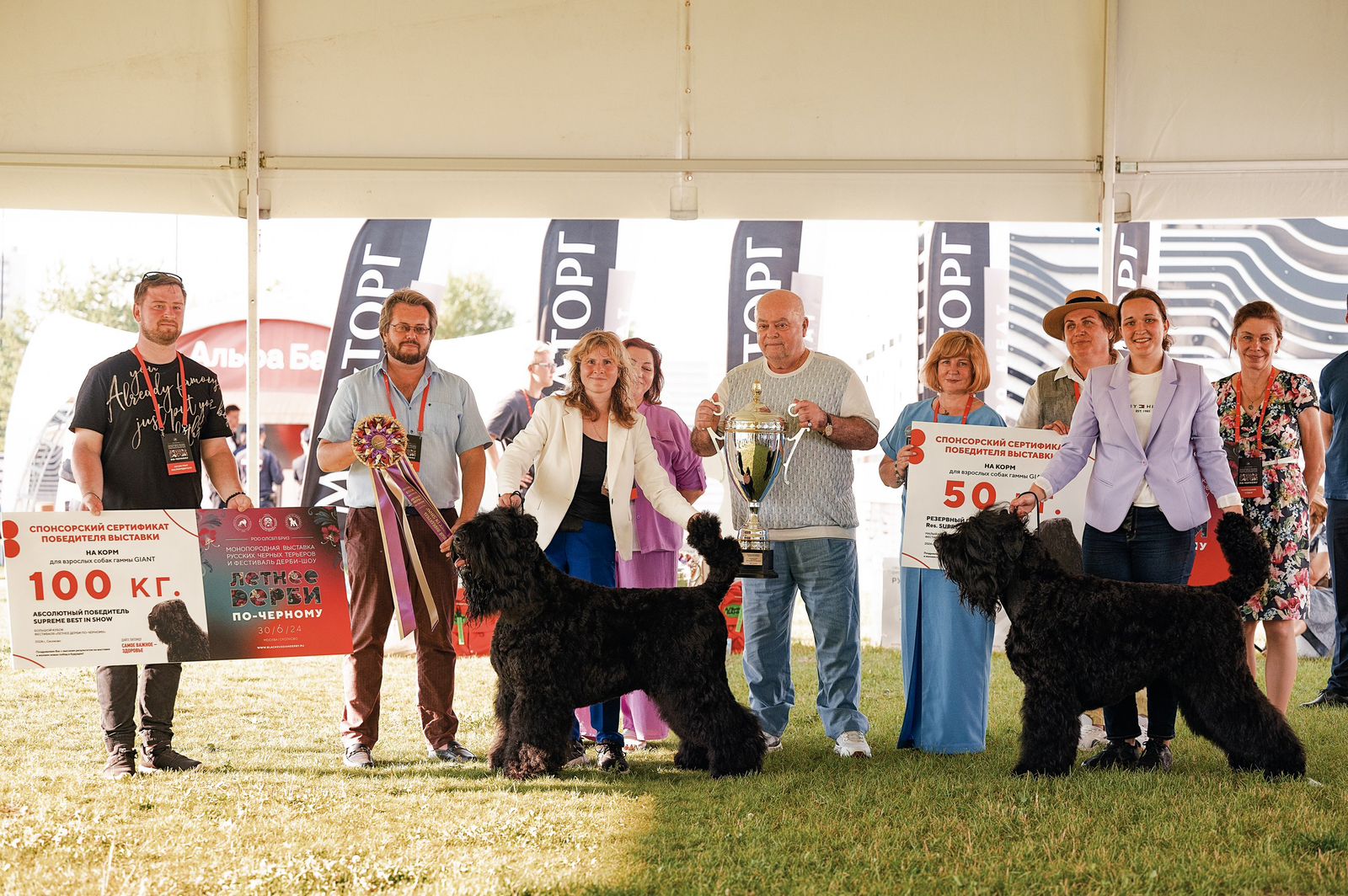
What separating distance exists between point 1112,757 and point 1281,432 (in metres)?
1.84

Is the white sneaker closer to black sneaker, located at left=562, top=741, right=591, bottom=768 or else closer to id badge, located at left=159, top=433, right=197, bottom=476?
black sneaker, located at left=562, top=741, right=591, bottom=768

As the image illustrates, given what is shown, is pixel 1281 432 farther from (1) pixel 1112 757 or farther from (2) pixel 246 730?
(2) pixel 246 730

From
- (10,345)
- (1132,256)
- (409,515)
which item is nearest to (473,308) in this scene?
(10,345)

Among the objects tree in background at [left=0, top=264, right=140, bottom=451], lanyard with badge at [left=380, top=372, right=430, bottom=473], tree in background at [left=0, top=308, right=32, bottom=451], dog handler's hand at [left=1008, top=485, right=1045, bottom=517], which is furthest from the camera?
tree in background at [left=0, top=264, right=140, bottom=451]

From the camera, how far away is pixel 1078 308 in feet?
15.5

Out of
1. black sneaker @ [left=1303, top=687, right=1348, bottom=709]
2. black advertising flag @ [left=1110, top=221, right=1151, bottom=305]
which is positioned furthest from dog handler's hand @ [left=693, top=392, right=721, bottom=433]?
black advertising flag @ [left=1110, top=221, right=1151, bottom=305]

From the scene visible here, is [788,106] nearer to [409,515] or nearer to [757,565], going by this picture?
[757,565]

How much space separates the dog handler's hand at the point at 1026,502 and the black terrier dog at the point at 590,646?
0.99 m

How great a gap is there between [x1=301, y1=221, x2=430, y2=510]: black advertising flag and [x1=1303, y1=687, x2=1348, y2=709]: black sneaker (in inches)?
226

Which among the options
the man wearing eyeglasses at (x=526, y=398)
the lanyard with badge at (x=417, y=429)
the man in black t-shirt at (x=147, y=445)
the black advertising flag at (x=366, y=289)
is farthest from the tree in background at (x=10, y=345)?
the lanyard with badge at (x=417, y=429)

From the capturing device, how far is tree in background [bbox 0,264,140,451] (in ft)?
79.5

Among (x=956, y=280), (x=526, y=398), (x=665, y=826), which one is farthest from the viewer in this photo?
(x=526, y=398)

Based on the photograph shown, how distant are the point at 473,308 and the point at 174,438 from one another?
79.5 feet

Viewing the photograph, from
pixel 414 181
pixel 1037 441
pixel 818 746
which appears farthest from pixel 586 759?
pixel 414 181
